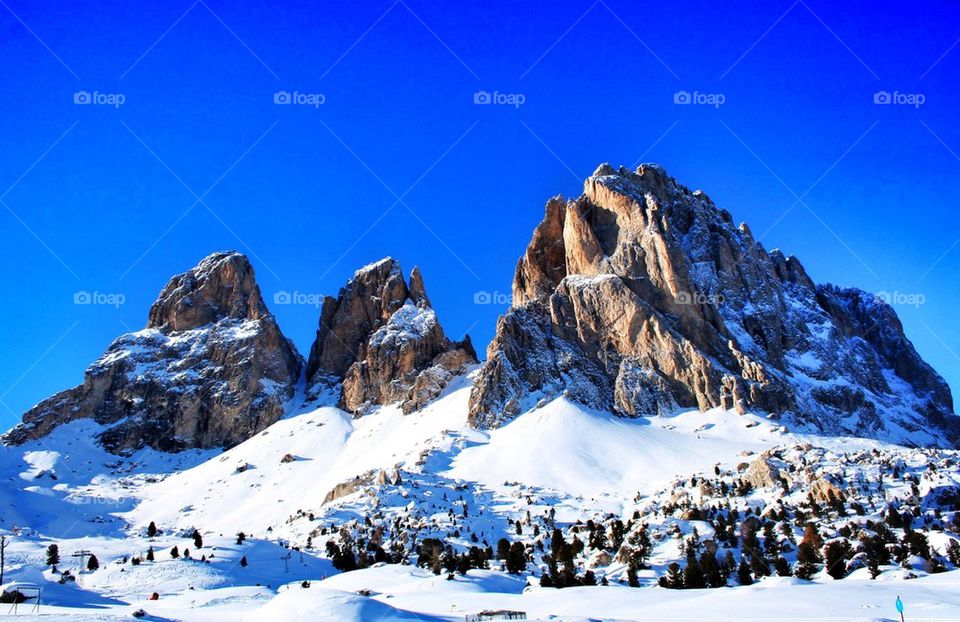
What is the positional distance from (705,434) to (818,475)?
3491 centimetres

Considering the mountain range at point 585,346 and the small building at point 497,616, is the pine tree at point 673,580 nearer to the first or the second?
the small building at point 497,616

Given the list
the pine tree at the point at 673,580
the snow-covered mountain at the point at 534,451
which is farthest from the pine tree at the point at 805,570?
the pine tree at the point at 673,580

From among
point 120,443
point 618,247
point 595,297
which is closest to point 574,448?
point 595,297

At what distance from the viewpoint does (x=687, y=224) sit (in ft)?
532

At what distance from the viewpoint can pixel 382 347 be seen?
171 m

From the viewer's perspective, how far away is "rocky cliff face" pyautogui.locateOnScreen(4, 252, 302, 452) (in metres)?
171

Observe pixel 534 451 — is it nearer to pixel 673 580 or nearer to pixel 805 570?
pixel 673 580

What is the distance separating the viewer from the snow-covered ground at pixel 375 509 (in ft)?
140

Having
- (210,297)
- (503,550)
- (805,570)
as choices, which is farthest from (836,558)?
(210,297)

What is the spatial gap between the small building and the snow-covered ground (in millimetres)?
1571

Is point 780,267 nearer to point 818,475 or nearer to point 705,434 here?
point 705,434
